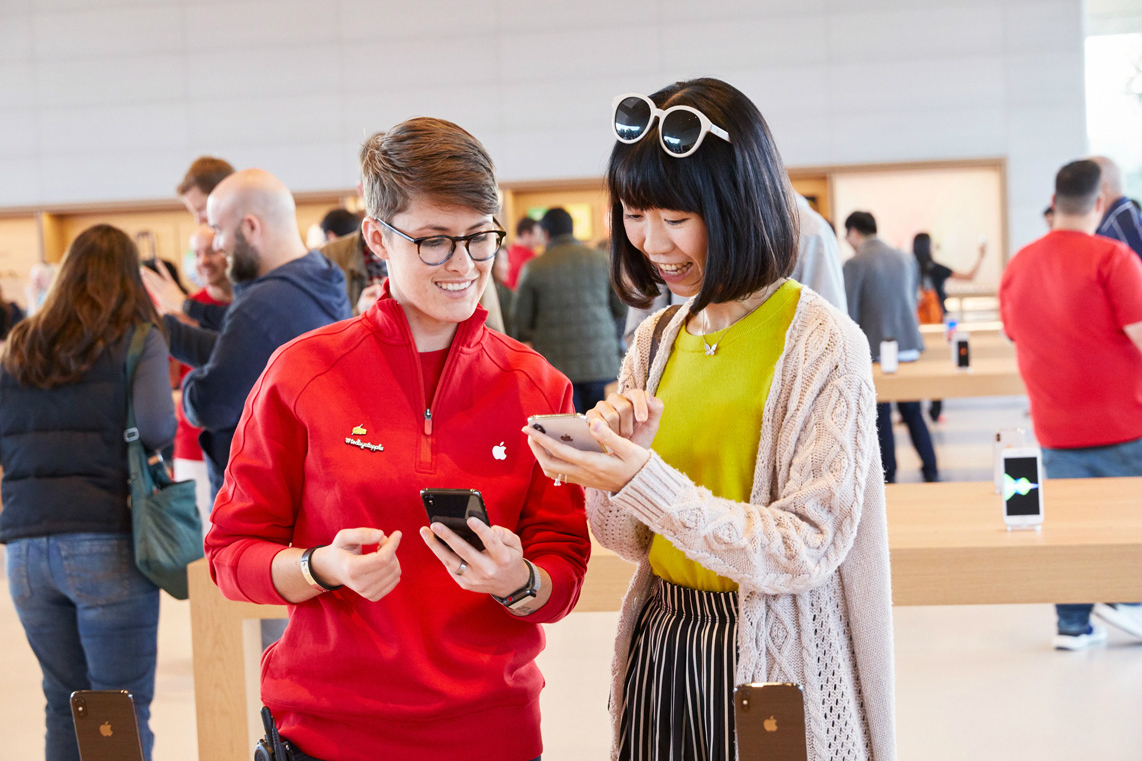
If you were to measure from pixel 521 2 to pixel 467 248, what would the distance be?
34.3 ft

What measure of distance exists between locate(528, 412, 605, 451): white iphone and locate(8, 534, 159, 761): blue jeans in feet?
6.25

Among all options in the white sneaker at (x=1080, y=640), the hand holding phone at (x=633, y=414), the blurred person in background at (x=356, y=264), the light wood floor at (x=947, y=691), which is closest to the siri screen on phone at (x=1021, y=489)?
the light wood floor at (x=947, y=691)

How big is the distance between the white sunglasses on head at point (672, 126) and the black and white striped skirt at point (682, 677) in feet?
1.92

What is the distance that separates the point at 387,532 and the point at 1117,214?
4674 millimetres

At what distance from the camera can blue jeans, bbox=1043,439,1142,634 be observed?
3.80 m

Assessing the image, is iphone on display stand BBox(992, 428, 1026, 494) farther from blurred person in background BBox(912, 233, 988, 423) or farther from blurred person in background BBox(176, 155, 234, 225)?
blurred person in background BBox(912, 233, 988, 423)

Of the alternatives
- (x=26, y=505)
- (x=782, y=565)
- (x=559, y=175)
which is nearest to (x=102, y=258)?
(x=26, y=505)

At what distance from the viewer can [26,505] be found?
8.77 feet

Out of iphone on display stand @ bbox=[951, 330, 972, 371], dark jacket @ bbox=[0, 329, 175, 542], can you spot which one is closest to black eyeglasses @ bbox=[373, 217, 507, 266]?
dark jacket @ bbox=[0, 329, 175, 542]

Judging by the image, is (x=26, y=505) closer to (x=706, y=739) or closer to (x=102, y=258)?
(x=102, y=258)

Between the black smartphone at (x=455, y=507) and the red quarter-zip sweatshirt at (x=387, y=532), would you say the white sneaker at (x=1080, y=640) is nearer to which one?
the red quarter-zip sweatshirt at (x=387, y=532)

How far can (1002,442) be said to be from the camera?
2812 mm

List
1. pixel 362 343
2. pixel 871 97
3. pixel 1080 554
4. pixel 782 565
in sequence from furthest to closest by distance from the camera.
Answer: pixel 871 97, pixel 1080 554, pixel 362 343, pixel 782 565

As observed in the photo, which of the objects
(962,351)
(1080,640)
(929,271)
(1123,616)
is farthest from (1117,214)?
(929,271)
